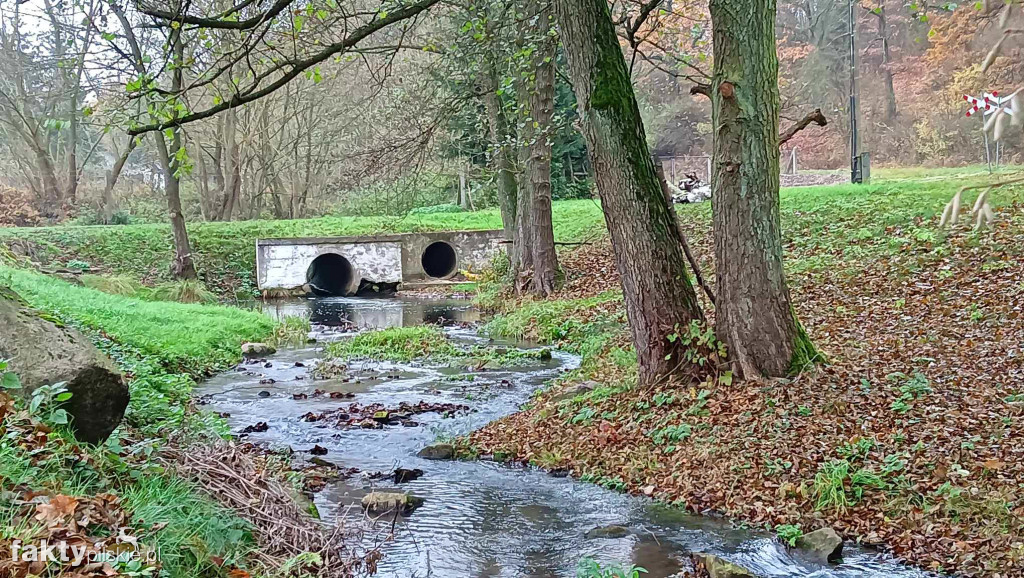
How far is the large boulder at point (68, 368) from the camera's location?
4.32m

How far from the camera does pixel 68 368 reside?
440 centimetres

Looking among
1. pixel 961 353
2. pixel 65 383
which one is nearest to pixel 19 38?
pixel 65 383

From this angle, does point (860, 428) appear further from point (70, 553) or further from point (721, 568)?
point (70, 553)

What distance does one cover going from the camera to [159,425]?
6246mm

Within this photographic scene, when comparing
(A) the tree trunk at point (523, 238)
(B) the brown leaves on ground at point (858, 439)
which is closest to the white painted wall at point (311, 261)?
(A) the tree trunk at point (523, 238)

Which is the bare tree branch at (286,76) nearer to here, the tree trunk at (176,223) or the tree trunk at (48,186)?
the tree trunk at (176,223)

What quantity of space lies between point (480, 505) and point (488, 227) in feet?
67.0

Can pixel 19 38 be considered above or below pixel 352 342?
above

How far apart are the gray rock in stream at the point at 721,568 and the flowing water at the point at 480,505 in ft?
0.57

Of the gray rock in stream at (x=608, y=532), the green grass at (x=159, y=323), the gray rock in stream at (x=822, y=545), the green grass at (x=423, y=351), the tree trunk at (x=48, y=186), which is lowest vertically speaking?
the gray rock in stream at (x=608, y=532)

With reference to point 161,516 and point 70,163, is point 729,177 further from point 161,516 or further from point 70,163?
point 70,163

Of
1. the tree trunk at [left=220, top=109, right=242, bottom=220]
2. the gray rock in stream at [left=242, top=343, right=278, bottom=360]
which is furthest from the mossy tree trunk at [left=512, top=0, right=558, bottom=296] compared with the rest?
the tree trunk at [left=220, top=109, right=242, bottom=220]

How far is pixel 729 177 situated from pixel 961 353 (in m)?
3.11

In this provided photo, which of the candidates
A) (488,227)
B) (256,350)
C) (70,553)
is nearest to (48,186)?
(488,227)
